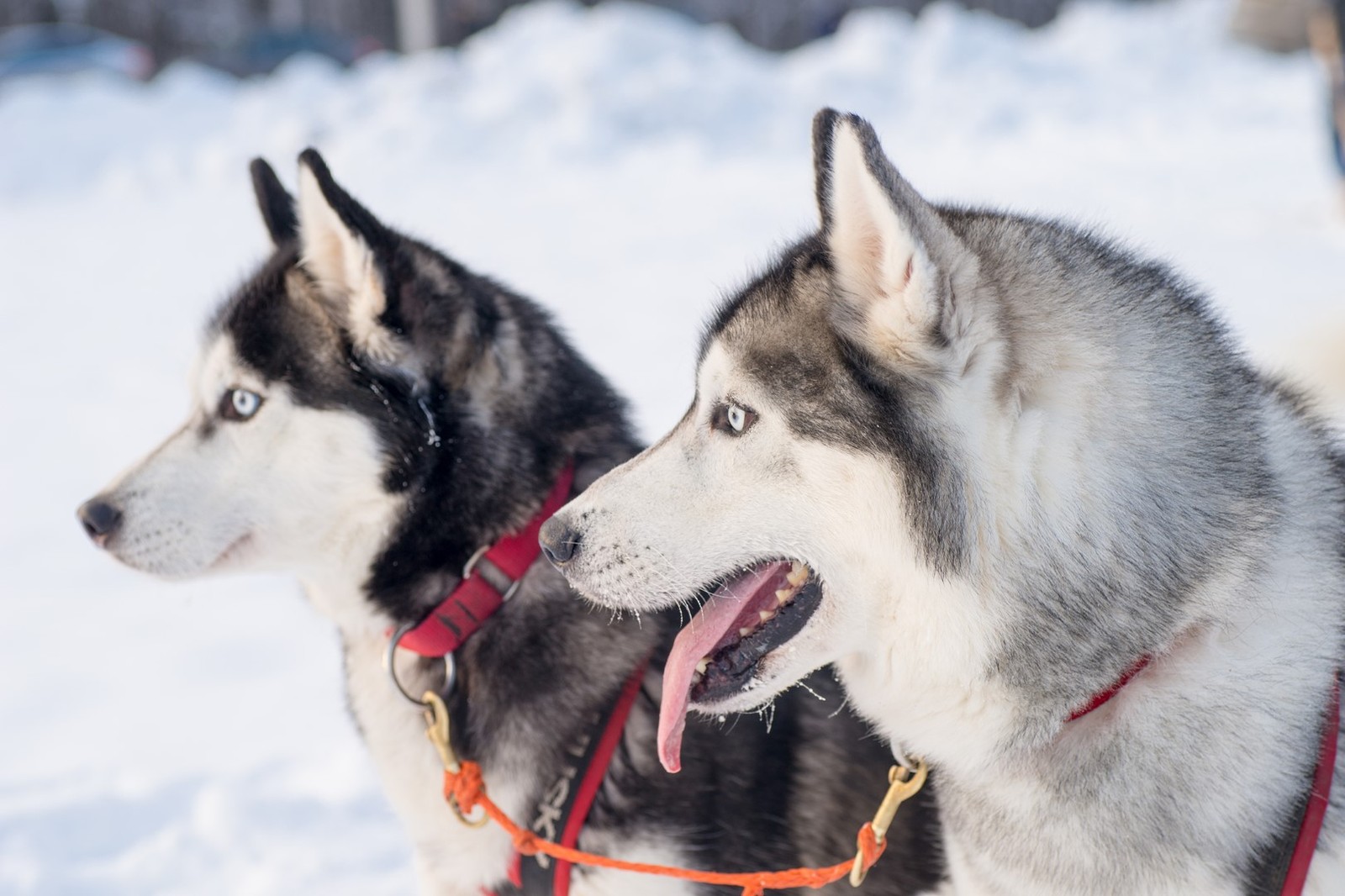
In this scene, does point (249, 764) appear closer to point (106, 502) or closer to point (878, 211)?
point (106, 502)

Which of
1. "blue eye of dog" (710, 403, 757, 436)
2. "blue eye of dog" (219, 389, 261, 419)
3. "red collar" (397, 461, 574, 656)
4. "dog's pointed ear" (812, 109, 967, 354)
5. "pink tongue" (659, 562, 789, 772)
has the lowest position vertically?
"red collar" (397, 461, 574, 656)

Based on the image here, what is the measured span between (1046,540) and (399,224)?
1992 mm

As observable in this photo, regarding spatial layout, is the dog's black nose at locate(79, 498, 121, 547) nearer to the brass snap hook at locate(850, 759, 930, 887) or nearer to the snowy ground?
the snowy ground

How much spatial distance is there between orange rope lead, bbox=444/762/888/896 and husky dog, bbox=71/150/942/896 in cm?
6

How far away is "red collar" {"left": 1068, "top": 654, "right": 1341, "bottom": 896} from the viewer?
1472 millimetres

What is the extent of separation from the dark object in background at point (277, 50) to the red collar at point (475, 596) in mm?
14139

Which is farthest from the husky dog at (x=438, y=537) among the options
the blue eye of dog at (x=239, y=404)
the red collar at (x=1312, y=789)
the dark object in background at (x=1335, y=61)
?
the dark object in background at (x=1335, y=61)

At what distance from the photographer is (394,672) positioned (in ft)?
7.07

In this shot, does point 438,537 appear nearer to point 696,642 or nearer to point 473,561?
point 473,561

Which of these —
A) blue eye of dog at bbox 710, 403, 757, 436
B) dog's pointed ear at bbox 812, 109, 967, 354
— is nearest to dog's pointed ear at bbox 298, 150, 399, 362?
blue eye of dog at bbox 710, 403, 757, 436

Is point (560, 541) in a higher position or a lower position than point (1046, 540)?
lower

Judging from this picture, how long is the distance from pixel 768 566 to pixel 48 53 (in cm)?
1423

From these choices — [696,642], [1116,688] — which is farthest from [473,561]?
[1116,688]

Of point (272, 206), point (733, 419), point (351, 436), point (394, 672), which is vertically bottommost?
point (394, 672)
